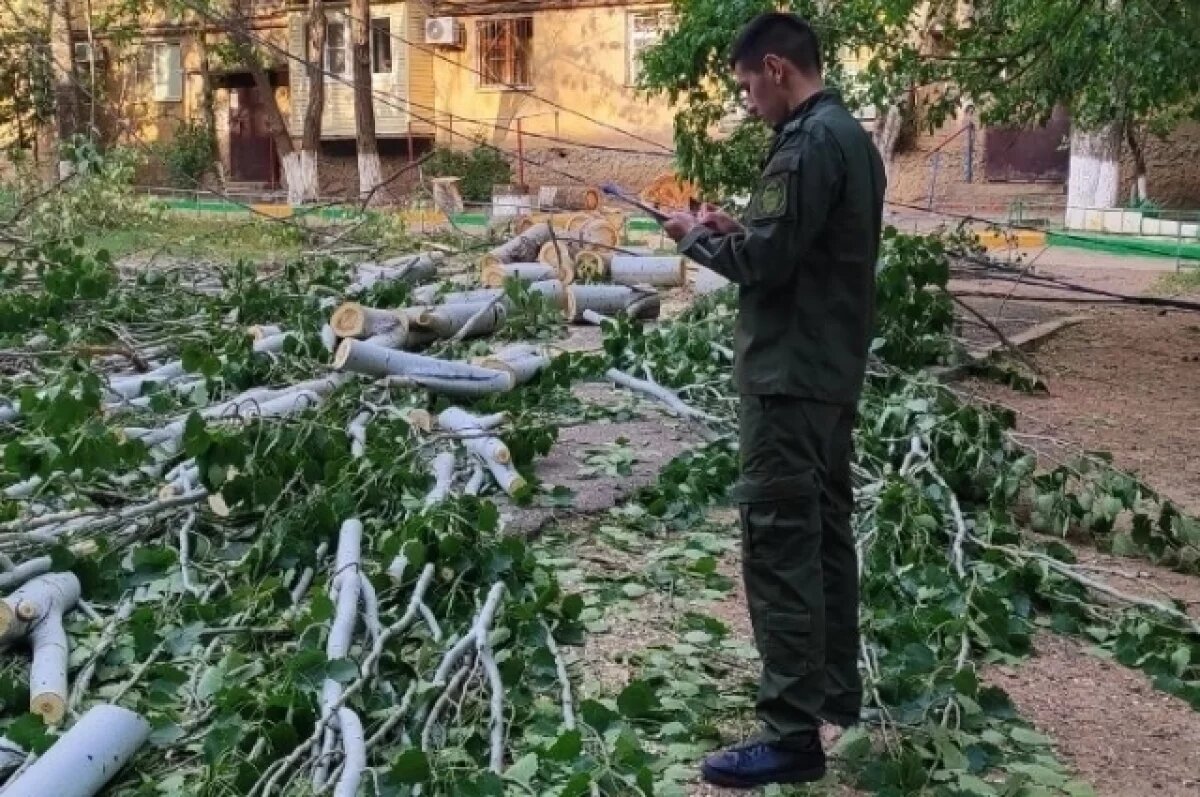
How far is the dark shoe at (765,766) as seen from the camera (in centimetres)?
315

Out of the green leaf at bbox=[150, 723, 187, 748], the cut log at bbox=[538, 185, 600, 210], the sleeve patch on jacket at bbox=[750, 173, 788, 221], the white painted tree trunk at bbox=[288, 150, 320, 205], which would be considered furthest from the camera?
the white painted tree trunk at bbox=[288, 150, 320, 205]

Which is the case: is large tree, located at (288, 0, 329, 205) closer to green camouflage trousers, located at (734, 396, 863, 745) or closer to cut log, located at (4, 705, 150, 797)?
cut log, located at (4, 705, 150, 797)

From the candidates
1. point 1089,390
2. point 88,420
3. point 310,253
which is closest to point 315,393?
point 88,420

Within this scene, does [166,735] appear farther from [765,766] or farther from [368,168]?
[368,168]

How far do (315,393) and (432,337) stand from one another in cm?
196

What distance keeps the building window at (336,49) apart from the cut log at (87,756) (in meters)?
28.1

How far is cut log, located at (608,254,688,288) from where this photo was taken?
1124 cm

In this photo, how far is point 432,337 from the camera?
26.7ft

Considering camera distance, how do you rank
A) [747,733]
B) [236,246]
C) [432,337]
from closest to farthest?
[747,733] → [432,337] → [236,246]

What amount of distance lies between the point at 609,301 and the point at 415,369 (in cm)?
347

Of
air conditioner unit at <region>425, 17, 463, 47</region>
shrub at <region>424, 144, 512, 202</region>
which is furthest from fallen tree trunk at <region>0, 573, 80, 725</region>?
air conditioner unit at <region>425, 17, 463, 47</region>

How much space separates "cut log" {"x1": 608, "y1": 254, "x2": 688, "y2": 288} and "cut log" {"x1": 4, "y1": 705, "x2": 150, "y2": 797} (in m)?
8.17

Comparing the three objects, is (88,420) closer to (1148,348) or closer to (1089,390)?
(1089,390)

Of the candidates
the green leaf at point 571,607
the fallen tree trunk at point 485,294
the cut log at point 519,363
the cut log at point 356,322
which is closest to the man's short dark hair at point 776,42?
the green leaf at point 571,607
